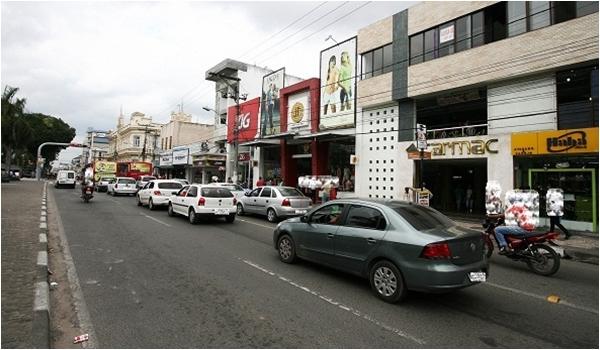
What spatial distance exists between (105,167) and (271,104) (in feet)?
75.0

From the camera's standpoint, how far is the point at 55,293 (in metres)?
5.76

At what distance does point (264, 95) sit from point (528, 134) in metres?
20.4

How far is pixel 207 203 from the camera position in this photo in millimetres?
13836

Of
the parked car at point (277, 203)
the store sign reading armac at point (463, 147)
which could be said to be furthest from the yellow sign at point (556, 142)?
the parked car at point (277, 203)

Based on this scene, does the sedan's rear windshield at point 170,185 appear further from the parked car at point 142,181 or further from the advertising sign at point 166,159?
the advertising sign at point 166,159

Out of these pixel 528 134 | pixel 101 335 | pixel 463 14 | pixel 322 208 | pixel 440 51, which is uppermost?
pixel 463 14

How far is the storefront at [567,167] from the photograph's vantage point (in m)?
13.4

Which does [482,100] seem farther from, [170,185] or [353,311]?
[170,185]

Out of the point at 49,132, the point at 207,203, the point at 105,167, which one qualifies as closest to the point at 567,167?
the point at 207,203

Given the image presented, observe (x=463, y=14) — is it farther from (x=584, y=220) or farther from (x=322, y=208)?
(x=322, y=208)

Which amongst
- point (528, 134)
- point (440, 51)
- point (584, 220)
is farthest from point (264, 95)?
point (584, 220)

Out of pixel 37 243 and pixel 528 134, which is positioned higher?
pixel 528 134

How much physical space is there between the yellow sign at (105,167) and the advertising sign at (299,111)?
81.2 ft

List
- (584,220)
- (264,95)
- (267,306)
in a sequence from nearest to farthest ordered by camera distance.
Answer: (267,306) < (584,220) < (264,95)
